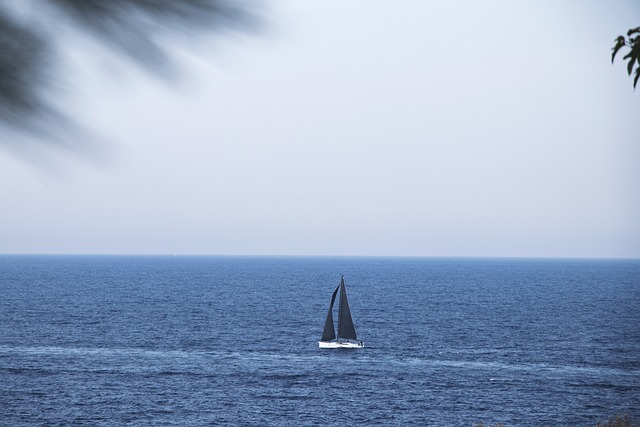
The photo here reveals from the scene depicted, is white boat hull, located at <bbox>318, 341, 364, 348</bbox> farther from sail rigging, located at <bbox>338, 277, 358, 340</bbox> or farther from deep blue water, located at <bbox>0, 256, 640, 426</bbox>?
deep blue water, located at <bbox>0, 256, 640, 426</bbox>

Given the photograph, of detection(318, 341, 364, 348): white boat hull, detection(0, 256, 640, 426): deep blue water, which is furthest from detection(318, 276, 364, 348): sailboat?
detection(0, 256, 640, 426): deep blue water

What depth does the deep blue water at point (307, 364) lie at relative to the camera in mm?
52094

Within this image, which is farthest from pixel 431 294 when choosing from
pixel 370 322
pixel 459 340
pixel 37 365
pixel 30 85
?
pixel 30 85

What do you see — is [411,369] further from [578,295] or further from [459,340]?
[578,295]

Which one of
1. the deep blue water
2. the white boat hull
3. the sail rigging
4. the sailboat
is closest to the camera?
the deep blue water

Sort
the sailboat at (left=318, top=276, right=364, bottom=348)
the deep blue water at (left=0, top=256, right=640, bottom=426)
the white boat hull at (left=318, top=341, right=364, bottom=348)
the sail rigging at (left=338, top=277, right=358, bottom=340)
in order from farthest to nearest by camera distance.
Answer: the sail rigging at (left=338, top=277, right=358, bottom=340) < the sailboat at (left=318, top=276, right=364, bottom=348) < the white boat hull at (left=318, top=341, right=364, bottom=348) < the deep blue water at (left=0, top=256, right=640, bottom=426)

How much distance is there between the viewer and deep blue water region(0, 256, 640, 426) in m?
52.1

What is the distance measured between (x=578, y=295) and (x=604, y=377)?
106988mm

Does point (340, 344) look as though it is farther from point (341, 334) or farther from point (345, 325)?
point (345, 325)

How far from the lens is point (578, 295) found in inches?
6580

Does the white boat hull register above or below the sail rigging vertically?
below

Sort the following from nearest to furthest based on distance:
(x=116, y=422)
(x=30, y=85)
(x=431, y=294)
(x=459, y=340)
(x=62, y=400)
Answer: (x=30, y=85) → (x=116, y=422) → (x=62, y=400) → (x=459, y=340) → (x=431, y=294)

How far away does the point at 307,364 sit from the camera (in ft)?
235

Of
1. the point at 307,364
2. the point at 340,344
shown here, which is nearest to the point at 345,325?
the point at 340,344
